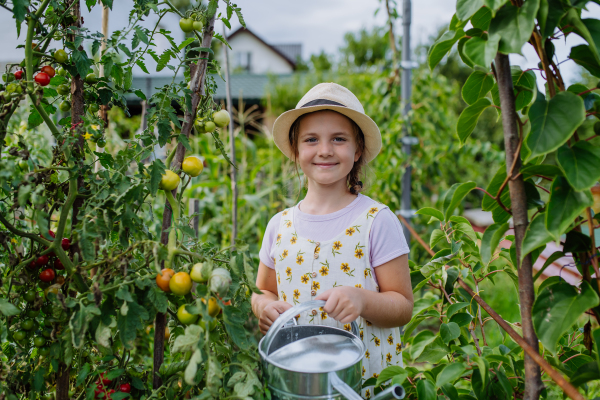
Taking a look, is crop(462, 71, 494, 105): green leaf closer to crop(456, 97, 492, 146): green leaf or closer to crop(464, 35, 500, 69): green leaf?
crop(456, 97, 492, 146): green leaf

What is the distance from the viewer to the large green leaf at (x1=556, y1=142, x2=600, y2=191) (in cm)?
56

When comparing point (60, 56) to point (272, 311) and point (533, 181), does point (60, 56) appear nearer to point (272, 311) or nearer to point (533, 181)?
point (272, 311)

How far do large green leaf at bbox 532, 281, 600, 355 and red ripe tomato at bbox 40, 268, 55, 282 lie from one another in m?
0.87

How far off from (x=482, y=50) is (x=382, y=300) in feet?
1.94

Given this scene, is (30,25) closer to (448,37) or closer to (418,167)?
(448,37)

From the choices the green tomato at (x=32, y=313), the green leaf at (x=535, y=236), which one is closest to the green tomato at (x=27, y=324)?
the green tomato at (x=32, y=313)

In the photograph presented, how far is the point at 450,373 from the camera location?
2.29 feet

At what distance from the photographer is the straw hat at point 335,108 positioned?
1.11 meters

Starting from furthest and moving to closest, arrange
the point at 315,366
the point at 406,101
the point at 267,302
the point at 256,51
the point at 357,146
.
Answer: the point at 256,51 → the point at 406,101 → the point at 357,146 → the point at 267,302 → the point at 315,366

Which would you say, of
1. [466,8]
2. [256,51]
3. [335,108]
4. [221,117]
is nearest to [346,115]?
[335,108]

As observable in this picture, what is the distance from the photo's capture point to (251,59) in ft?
64.8

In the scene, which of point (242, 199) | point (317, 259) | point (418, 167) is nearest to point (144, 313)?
point (317, 259)

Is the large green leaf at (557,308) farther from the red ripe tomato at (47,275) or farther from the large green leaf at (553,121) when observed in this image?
the red ripe tomato at (47,275)

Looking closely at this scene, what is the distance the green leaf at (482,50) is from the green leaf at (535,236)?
0.81 ft
